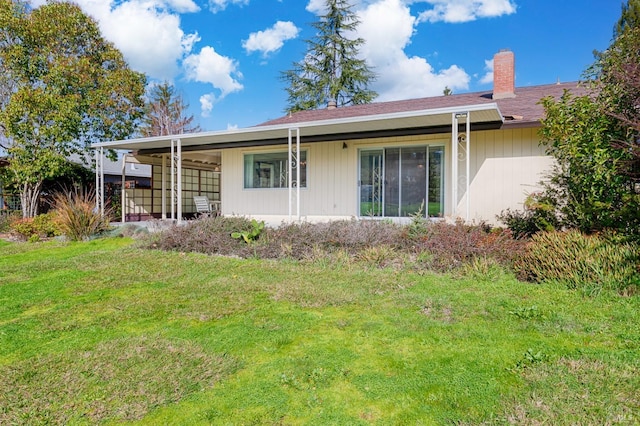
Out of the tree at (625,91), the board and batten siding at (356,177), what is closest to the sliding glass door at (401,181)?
the board and batten siding at (356,177)

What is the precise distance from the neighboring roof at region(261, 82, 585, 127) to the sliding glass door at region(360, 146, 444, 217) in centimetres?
190

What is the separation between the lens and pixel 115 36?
647 inches

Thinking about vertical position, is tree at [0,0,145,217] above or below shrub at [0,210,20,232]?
above

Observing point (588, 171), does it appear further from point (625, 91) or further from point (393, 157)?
point (393, 157)

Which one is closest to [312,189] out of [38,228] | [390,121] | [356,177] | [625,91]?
[356,177]

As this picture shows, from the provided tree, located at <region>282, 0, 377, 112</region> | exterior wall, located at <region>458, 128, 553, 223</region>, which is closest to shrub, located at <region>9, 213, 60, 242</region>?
exterior wall, located at <region>458, 128, 553, 223</region>

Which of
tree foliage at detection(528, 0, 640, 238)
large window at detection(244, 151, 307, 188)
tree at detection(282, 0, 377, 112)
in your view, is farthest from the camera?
tree at detection(282, 0, 377, 112)

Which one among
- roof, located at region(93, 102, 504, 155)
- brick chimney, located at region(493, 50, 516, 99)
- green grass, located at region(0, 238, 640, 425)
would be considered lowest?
green grass, located at region(0, 238, 640, 425)

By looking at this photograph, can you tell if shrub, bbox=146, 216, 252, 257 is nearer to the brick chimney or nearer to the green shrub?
the green shrub

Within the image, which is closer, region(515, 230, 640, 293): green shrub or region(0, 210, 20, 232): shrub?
region(515, 230, 640, 293): green shrub

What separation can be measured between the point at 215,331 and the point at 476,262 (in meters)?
3.96

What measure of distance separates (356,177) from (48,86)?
1211cm

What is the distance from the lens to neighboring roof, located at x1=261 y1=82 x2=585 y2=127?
891cm

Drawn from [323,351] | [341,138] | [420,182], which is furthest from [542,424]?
[341,138]
